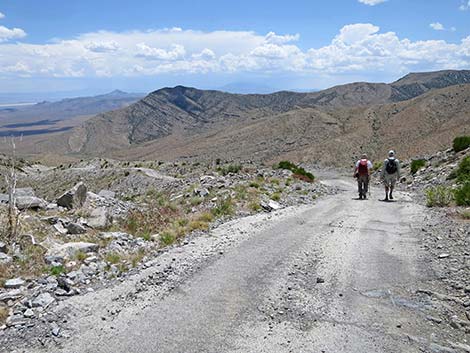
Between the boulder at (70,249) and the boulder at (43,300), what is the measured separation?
174cm

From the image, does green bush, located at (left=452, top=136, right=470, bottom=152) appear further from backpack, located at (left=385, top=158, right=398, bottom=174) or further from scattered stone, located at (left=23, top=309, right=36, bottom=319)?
scattered stone, located at (left=23, top=309, right=36, bottom=319)

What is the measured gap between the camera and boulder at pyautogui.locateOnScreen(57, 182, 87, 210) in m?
14.6

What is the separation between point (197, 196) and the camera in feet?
52.2

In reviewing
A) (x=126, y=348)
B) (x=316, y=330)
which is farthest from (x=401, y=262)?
(x=126, y=348)

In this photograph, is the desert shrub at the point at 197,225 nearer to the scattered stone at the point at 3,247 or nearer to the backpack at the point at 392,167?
the scattered stone at the point at 3,247

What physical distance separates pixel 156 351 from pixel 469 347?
375 centimetres

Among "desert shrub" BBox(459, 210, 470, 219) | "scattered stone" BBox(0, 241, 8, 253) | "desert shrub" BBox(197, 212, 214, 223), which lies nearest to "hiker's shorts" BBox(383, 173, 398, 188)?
"desert shrub" BBox(459, 210, 470, 219)

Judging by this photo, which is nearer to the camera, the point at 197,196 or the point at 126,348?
the point at 126,348

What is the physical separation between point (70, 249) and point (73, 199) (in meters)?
6.87

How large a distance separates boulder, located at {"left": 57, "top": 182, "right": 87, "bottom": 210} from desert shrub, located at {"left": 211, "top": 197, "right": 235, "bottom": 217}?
4890 millimetres

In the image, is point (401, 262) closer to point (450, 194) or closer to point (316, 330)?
point (316, 330)

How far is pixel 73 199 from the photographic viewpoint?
48.8 ft

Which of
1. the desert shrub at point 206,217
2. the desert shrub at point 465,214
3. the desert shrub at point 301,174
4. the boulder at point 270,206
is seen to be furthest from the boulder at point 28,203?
the desert shrub at point 301,174

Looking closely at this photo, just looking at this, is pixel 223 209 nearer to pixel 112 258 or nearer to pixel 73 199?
pixel 112 258
